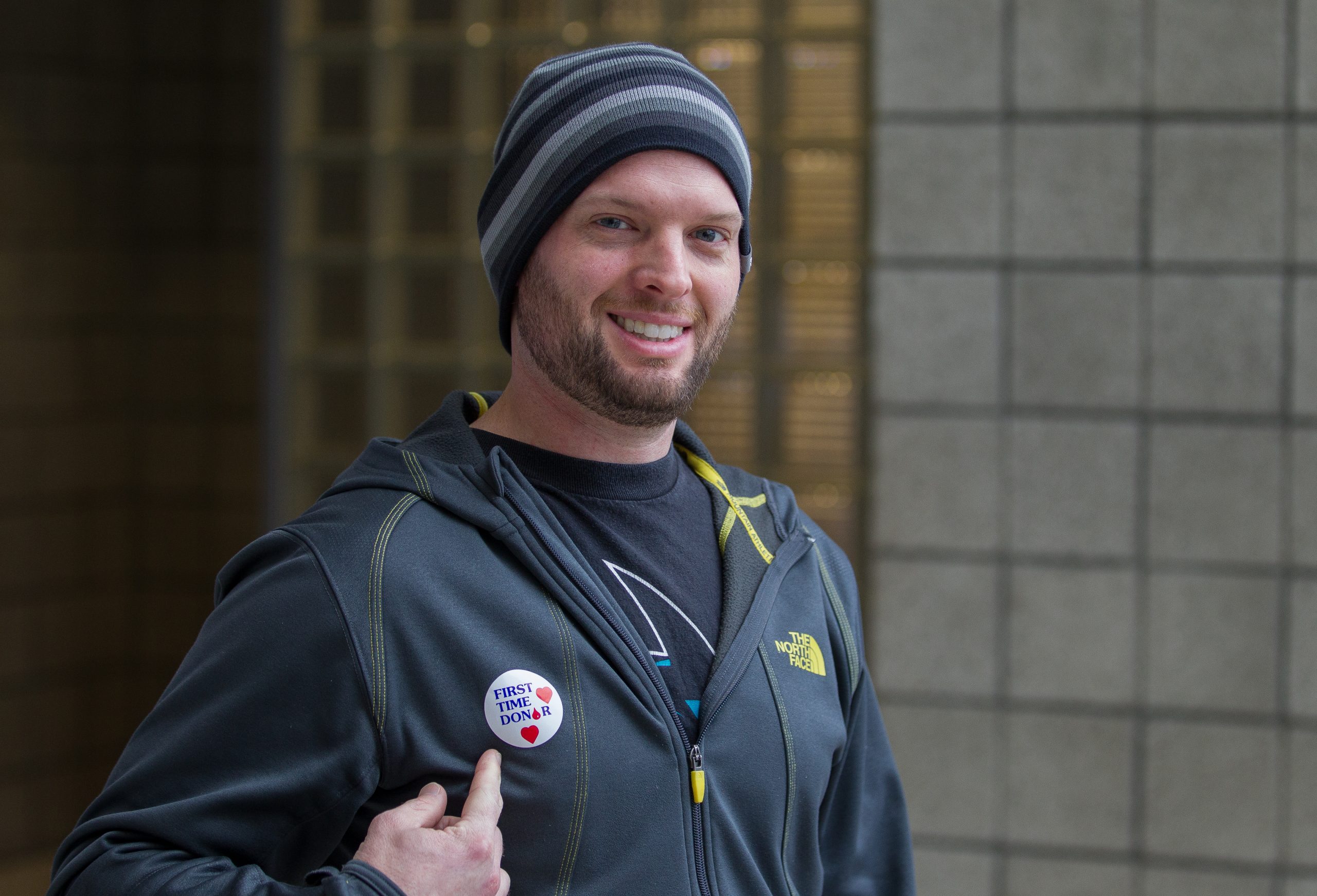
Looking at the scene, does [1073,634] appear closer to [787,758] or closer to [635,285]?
[787,758]

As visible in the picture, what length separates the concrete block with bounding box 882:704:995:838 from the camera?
3053 millimetres

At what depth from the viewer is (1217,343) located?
116 inches

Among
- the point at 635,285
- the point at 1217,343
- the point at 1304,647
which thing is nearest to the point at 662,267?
the point at 635,285

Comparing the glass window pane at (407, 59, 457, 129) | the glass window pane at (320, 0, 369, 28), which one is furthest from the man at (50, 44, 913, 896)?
the glass window pane at (320, 0, 369, 28)

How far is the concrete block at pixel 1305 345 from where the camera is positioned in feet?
9.54

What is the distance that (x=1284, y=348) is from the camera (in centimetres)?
292

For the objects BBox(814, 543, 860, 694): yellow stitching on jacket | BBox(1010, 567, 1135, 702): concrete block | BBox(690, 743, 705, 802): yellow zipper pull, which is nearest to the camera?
BBox(690, 743, 705, 802): yellow zipper pull

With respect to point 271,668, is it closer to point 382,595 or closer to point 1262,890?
point 382,595

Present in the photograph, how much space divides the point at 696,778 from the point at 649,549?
0.81 ft

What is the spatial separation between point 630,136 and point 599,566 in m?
0.43

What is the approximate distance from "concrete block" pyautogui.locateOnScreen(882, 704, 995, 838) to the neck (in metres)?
1.95

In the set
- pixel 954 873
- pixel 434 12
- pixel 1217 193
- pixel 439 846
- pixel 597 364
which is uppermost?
pixel 434 12

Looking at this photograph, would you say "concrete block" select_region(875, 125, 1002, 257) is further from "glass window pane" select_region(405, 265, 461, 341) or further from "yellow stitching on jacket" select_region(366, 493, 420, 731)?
"yellow stitching on jacket" select_region(366, 493, 420, 731)

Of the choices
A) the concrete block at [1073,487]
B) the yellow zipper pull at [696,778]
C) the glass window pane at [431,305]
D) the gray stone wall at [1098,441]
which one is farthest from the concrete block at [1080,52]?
the yellow zipper pull at [696,778]
